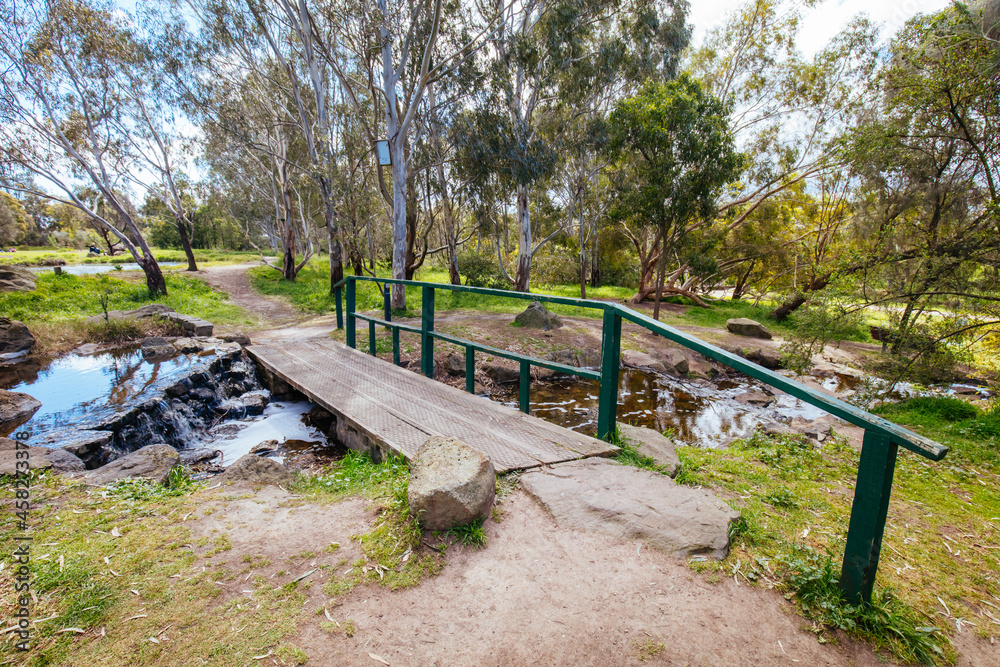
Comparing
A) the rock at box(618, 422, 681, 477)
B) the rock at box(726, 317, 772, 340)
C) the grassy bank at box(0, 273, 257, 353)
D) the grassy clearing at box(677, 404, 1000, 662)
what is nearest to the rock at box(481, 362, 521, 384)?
the grassy clearing at box(677, 404, 1000, 662)

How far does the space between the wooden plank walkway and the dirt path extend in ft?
22.5

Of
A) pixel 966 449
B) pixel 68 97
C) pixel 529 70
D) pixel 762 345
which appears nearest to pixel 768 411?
pixel 966 449

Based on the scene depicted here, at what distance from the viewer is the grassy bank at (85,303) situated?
30.9 ft

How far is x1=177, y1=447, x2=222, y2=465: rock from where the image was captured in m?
4.97

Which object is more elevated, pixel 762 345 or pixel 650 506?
pixel 650 506

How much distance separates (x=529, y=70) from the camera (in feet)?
51.0

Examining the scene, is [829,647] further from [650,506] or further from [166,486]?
[166,486]

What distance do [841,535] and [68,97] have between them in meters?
20.5

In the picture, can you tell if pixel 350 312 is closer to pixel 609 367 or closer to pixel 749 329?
pixel 609 367

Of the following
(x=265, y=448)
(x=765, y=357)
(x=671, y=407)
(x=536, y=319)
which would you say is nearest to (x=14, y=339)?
(x=265, y=448)

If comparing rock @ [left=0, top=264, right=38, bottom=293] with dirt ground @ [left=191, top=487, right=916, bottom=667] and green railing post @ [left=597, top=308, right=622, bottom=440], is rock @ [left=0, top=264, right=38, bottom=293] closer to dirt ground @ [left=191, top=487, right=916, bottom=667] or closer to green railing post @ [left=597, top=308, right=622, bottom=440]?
dirt ground @ [left=191, top=487, right=916, bottom=667]

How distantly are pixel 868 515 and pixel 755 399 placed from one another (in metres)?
7.59

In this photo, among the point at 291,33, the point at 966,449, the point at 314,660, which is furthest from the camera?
the point at 291,33

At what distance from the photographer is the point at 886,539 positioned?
2645mm
